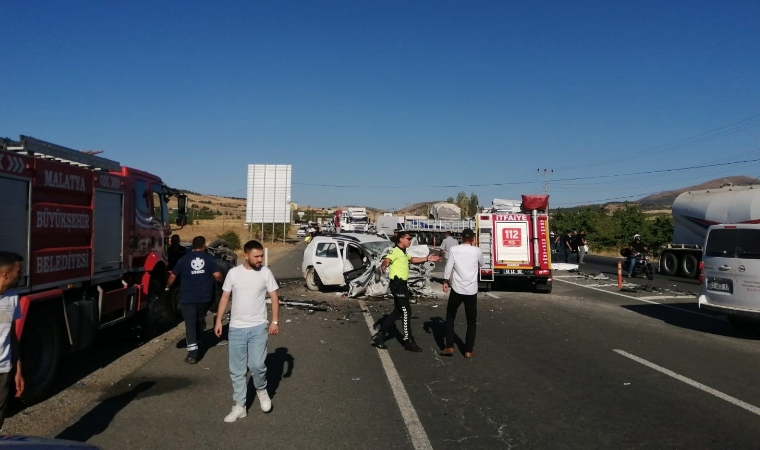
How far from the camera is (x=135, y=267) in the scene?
10.1 m

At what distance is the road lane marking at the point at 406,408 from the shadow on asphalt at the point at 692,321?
22.6 ft


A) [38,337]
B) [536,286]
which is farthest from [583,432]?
[536,286]

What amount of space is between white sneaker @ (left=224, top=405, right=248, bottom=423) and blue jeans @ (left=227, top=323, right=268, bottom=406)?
1.6 inches

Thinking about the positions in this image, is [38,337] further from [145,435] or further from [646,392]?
[646,392]

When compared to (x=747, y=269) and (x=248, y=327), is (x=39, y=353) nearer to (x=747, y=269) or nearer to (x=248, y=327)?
(x=248, y=327)

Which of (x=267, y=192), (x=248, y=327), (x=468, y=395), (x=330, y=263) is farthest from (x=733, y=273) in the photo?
(x=267, y=192)

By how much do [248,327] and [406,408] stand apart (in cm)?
190

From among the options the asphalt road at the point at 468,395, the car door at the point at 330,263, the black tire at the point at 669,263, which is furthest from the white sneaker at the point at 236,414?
the black tire at the point at 669,263

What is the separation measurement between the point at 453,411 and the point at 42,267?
4940 millimetres

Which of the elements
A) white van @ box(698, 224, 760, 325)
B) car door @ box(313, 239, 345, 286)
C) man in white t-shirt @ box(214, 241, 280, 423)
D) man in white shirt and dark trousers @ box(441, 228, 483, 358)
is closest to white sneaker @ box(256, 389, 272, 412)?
man in white t-shirt @ box(214, 241, 280, 423)

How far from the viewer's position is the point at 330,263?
1720cm

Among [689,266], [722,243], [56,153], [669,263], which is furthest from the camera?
[669,263]

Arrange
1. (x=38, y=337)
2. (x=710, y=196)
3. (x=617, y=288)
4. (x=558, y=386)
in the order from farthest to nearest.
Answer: (x=710, y=196), (x=617, y=288), (x=558, y=386), (x=38, y=337)

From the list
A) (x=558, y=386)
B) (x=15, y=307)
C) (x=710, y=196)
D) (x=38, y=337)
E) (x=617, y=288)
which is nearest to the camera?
(x=15, y=307)
